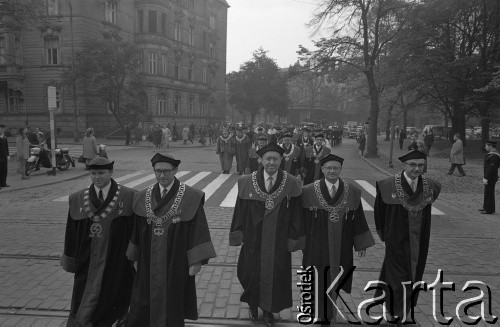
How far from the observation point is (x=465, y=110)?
1056 inches

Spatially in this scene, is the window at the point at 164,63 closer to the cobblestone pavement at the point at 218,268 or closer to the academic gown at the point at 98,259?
the cobblestone pavement at the point at 218,268

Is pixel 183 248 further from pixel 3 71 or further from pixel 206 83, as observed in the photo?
pixel 206 83

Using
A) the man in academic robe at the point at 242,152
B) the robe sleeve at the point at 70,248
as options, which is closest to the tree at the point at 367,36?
the man in academic robe at the point at 242,152

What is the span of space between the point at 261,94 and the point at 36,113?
1069 inches

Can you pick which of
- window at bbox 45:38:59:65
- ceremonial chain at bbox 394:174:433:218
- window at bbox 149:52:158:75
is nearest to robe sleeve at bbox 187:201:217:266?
ceremonial chain at bbox 394:174:433:218

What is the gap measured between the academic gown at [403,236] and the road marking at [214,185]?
710cm

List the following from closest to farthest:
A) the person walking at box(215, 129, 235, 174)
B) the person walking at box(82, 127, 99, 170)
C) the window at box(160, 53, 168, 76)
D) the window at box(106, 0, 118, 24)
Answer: the person walking at box(82, 127, 99, 170)
the person walking at box(215, 129, 235, 174)
the window at box(106, 0, 118, 24)
the window at box(160, 53, 168, 76)

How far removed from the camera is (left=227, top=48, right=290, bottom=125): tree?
52938mm

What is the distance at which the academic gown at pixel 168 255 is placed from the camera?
12.4ft

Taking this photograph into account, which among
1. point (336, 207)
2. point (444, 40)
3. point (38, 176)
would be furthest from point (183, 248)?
point (444, 40)

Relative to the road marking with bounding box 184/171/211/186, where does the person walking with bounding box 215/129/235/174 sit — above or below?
above

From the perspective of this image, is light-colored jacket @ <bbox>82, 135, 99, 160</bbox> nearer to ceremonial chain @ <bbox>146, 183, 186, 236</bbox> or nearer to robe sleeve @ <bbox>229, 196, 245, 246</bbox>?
robe sleeve @ <bbox>229, 196, 245, 246</bbox>

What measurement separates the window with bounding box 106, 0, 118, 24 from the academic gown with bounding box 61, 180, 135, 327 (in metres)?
38.5

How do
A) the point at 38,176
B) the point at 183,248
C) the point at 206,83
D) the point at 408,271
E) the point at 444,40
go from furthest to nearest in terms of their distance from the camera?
the point at 206,83, the point at 444,40, the point at 38,176, the point at 408,271, the point at 183,248
